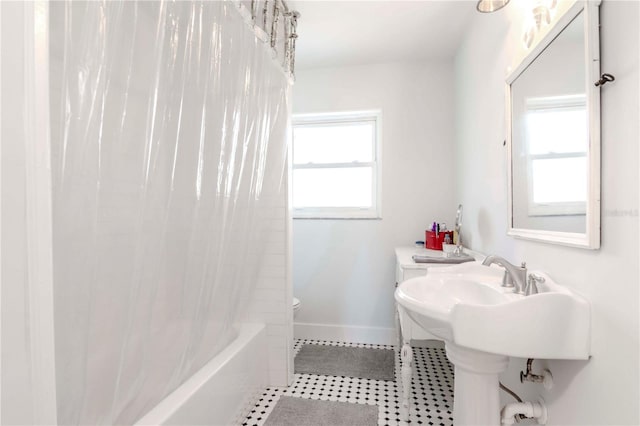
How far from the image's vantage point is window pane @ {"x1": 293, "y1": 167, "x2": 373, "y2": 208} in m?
2.81

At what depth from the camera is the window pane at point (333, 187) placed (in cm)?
281

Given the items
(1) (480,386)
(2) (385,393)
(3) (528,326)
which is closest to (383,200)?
(2) (385,393)

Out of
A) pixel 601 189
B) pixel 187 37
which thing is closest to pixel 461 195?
pixel 601 189

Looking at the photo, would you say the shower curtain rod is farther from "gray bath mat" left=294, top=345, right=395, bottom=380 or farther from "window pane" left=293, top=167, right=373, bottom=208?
"gray bath mat" left=294, top=345, right=395, bottom=380

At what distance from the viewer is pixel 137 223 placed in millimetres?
883

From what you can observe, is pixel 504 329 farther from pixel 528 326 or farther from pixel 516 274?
pixel 516 274

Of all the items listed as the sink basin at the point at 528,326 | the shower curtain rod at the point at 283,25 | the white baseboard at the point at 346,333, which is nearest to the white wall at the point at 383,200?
the white baseboard at the point at 346,333

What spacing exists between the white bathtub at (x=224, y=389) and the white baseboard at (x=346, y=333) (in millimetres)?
835

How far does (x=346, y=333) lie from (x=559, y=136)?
2.20 meters

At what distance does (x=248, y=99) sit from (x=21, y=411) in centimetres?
126

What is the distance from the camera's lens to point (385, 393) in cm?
188

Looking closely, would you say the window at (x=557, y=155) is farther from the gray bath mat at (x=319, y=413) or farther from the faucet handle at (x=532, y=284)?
the gray bath mat at (x=319, y=413)

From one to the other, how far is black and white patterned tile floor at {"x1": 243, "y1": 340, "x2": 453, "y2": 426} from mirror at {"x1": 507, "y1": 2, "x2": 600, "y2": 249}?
3.54ft

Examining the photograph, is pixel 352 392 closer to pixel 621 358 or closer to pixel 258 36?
pixel 621 358
